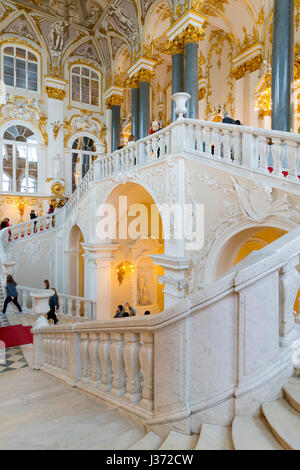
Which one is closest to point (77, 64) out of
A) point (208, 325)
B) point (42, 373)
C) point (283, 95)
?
point (283, 95)

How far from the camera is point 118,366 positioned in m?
2.45

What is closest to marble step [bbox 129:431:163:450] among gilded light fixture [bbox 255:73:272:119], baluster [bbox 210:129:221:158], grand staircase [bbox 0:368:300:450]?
grand staircase [bbox 0:368:300:450]

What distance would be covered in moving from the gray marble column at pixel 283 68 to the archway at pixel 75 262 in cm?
895

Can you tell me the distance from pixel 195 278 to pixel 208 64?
12721 millimetres

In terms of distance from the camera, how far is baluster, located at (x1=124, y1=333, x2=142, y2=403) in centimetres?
226

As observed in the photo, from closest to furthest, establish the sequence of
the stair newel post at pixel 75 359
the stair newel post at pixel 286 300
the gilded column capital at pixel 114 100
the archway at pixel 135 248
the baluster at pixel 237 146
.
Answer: the stair newel post at pixel 286 300 < the stair newel post at pixel 75 359 < the baluster at pixel 237 146 < the archway at pixel 135 248 < the gilded column capital at pixel 114 100

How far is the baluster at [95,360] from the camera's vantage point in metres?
2.83

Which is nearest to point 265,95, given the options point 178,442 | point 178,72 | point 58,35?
point 178,72

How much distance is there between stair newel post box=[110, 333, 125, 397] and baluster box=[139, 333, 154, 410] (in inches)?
15.8

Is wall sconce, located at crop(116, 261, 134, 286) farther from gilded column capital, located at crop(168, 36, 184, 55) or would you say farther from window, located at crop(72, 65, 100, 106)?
window, located at crop(72, 65, 100, 106)

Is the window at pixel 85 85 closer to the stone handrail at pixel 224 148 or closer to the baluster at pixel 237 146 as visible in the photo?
the stone handrail at pixel 224 148

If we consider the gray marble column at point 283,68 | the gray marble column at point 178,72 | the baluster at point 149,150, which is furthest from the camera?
the gray marble column at point 178,72

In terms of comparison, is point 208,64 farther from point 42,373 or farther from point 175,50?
point 42,373

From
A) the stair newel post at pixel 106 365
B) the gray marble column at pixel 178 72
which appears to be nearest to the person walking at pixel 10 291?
the stair newel post at pixel 106 365
